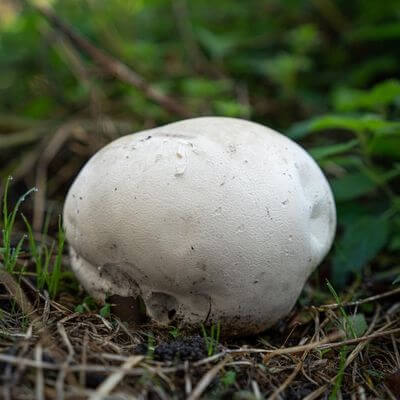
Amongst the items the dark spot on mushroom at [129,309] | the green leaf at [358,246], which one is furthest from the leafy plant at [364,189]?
the dark spot on mushroom at [129,309]

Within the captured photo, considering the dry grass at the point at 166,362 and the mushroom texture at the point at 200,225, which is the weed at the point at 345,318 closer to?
the dry grass at the point at 166,362

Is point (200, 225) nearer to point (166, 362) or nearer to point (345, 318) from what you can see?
A: point (166, 362)

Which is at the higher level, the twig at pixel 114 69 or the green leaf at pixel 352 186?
the twig at pixel 114 69

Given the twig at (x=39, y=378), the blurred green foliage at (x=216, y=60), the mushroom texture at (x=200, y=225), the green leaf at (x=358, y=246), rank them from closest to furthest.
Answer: the twig at (x=39, y=378)
the mushroom texture at (x=200, y=225)
the green leaf at (x=358, y=246)
the blurred green foliage at (x=216, y=60)

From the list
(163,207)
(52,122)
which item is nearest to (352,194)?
(163,207)

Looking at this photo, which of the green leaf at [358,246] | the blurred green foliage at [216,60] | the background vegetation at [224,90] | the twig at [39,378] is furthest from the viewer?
the blurred green foliage at [216,60]

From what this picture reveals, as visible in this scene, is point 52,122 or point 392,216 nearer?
point 392,216

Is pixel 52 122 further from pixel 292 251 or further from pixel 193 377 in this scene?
pixel 193 377

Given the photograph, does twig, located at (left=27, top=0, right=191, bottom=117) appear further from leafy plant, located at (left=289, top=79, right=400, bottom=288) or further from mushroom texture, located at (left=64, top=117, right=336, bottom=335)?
mushroom texture, located at (left=64, top=117, right=336, bottom=335)
